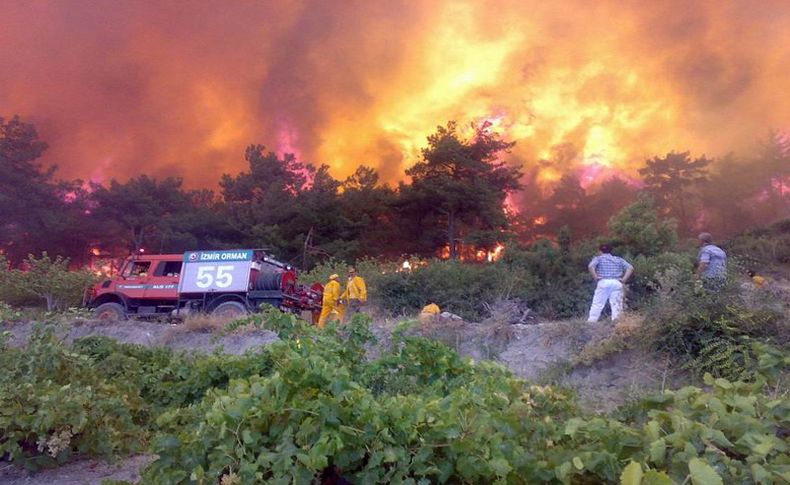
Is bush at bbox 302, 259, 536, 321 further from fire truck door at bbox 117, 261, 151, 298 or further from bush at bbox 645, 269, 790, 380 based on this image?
bush at bbox 645, 269, 790, 380

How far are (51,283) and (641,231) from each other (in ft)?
69.3

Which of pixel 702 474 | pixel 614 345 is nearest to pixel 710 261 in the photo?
pixel 614 345

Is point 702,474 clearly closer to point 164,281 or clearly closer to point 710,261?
point 710,261

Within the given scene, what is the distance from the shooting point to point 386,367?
15.1 ft

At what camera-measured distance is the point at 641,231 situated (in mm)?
23516

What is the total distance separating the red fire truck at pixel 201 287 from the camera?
18.0 m

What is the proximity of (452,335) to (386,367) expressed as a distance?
22.0 ft

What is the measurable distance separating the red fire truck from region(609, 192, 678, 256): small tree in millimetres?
11963

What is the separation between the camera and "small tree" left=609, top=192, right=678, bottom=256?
23375 mm

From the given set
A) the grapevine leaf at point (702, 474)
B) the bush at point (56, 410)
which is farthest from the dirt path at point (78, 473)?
the grapevine leaf at point (702, 474)

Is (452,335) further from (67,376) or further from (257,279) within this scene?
(257,279)

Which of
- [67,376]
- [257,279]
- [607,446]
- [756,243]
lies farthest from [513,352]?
[756,243]

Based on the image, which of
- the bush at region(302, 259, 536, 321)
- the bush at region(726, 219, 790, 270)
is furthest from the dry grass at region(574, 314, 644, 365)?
the bush at region(726, 219, 790, 270)

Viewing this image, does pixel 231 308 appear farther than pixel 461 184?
No
